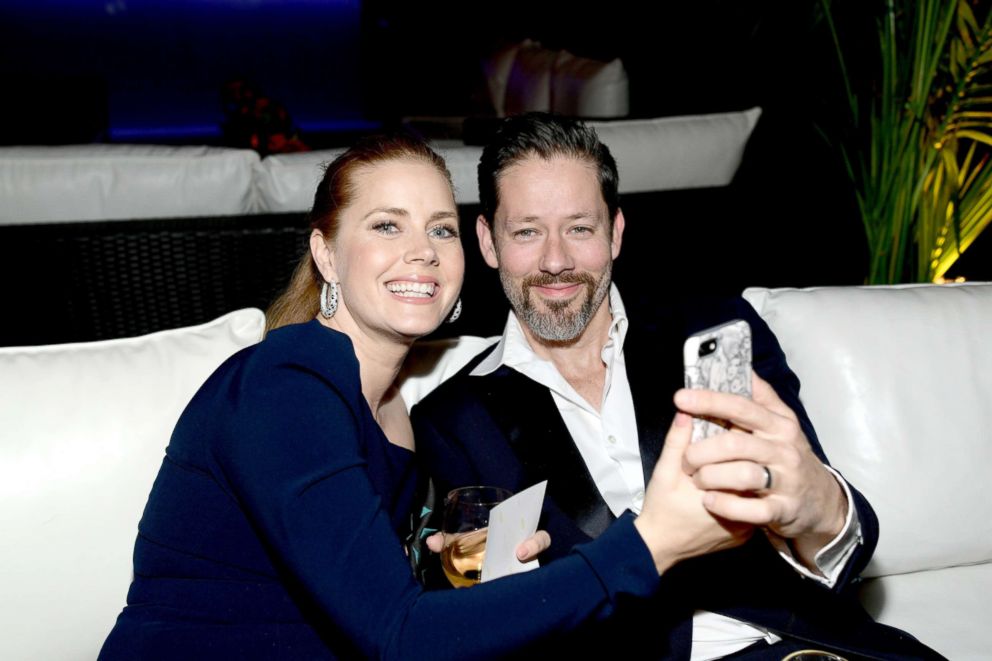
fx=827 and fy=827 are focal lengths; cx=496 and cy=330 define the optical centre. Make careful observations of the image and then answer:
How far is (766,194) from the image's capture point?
109 inches

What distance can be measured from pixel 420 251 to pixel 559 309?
1.43 ft

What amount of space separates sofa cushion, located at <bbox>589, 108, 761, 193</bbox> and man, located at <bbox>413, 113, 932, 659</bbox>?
71cm

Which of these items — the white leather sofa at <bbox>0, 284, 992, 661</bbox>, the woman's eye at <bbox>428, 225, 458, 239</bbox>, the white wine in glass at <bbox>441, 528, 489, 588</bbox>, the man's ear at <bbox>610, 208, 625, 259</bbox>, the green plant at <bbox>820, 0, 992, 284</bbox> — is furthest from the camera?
the green plant at <bbox>820, 0, 992, 284</bbox>

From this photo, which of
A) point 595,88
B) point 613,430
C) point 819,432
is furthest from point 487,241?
point 595,88

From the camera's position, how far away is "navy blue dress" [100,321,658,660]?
0.98m

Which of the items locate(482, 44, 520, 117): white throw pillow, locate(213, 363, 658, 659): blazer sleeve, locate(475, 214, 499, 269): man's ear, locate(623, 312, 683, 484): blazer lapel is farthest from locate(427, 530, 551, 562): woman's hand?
locate(482, 44, 520, 117): white throw pillow

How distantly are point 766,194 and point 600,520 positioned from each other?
1624 millimetres

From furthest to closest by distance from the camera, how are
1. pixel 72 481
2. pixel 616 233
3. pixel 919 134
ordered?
pixel 919 134
pixel 616 233
pixel 72 481

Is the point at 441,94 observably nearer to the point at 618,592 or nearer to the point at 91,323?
the point at 91,323

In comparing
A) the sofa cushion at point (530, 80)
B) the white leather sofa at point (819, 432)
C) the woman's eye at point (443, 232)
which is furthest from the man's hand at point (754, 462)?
the sofa cushion at point (530, 80)

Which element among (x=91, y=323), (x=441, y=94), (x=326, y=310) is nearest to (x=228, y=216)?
→ (x=91, y=323)

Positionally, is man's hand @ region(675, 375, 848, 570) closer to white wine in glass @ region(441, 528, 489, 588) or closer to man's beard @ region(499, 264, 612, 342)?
white wine in glass @ region(441, 528, 489, 588)

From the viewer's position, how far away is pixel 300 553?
1054mm

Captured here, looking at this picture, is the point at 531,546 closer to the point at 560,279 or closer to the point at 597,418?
the point at 597,418
